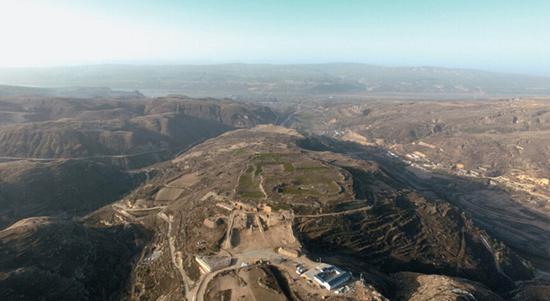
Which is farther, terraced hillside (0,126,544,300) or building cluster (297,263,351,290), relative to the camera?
terraced hillside (0,126,544,300)

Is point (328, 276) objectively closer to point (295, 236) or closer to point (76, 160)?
point (295, 236)

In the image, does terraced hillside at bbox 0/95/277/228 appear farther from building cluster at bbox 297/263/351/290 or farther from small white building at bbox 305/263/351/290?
small white building at bbox 305/263/351/290

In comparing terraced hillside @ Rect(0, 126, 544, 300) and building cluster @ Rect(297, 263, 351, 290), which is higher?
building cluster @ Rect(297, 263, 351, 290)

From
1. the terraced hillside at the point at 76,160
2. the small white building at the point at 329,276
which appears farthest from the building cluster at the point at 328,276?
the terraced hillside at the point at 76,160

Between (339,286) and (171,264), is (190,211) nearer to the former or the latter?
(171,264)

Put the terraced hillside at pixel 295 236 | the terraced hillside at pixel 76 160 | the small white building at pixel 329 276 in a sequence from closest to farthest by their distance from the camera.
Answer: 1. the small white building at pixel 329 276
2. the terraced hillside at pixel 295 236
3. the terraced hillside at pixel 76 160

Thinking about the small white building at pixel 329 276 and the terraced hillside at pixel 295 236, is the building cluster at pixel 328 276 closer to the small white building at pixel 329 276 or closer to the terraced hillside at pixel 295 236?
the small white building at pixel 329 276

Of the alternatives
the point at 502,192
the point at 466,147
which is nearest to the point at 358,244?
the point at 502,192

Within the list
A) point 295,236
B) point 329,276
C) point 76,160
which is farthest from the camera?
point 76,160

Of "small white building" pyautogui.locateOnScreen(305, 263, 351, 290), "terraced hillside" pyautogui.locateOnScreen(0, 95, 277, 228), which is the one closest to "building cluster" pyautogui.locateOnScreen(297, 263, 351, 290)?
"small white building" pyautogui.locateOnScreen(305, 263, 351, 290)

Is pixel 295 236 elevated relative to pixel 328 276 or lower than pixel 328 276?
lower

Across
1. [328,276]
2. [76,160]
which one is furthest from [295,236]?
[76,160]
